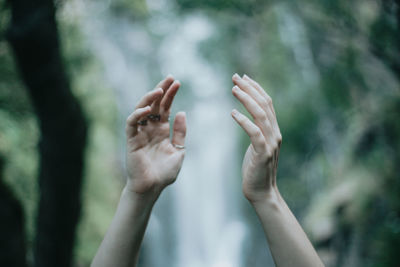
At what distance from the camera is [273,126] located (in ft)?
4.43

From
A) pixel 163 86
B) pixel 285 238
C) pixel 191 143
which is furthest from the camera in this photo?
pixel 191 143

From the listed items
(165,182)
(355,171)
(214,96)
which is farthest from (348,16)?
(214,96)

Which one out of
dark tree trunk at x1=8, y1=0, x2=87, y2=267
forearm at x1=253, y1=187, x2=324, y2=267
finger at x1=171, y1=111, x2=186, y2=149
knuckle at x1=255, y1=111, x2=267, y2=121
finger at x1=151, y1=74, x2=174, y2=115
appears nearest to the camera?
forearm at x1=253, y1=187, x2=324, y2=267

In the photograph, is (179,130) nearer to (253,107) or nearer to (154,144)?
(154,144)

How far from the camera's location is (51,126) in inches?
115

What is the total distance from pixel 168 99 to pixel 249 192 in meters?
0.59

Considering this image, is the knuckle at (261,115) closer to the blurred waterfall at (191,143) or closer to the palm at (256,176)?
the palm at (256,176)

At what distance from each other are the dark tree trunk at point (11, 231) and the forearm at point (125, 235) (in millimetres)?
1678

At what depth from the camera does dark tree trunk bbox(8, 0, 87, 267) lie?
2.45 metres

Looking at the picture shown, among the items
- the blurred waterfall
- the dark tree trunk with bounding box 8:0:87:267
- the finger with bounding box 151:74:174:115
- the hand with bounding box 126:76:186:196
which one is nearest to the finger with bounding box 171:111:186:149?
the hand with bounding box 126:76:186:196

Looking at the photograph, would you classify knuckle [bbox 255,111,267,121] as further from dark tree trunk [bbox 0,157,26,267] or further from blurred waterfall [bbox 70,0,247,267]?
blurred waterfall [bbox 70,0,247,267]

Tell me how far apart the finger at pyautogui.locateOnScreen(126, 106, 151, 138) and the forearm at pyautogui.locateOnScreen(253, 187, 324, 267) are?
23.9 inches

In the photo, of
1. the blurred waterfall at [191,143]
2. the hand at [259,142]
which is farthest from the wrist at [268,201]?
the blurred waterfall at [191,143]

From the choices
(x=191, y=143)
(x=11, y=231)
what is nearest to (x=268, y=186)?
(x=11, y=231)
